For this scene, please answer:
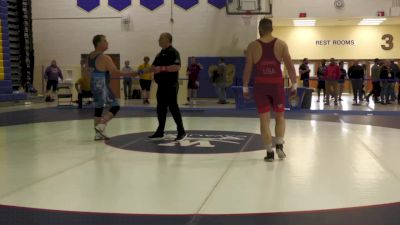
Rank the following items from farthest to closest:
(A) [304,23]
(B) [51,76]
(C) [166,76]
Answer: (A) [304,23] < (B) [51,76] < (C) [166,76]

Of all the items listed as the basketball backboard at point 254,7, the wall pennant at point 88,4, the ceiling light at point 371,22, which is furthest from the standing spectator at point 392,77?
the wall pennant at point 88,4

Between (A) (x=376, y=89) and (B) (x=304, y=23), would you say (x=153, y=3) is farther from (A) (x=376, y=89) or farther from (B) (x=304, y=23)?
(A) (x=376, y=89)

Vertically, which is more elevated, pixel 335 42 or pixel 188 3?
pixel 188 3

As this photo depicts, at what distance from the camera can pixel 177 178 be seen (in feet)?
17.4

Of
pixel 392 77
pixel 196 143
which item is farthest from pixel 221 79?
pixel 196 143

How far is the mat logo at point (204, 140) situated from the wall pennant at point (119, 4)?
1645 cm

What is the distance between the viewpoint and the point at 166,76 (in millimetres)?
8094

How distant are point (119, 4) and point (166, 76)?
55.3ft

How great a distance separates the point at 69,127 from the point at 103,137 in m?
2.43

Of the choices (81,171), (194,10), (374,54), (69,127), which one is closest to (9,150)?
(81,171)

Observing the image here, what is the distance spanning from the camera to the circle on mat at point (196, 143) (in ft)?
23.7

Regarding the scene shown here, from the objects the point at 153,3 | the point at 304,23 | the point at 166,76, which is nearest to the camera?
the point at 166,76

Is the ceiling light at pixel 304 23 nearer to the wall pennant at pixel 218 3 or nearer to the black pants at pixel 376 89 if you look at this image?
the wall pennant at pixel 218 3

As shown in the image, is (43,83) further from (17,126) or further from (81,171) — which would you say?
(81,171)
